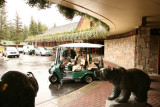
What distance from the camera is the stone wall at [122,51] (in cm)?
936

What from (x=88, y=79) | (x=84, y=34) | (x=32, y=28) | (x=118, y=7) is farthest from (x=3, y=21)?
(x=118, y=7)

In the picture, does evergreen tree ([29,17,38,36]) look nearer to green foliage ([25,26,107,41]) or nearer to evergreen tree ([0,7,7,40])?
evergreen tree ([0,7,7,40])

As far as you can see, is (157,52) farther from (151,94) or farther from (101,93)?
(101,93)

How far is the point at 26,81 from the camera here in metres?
1.66

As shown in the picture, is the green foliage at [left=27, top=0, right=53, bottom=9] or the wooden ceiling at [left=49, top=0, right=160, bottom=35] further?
the green foliage at [left=27, top=0, right=53, bottom=9]

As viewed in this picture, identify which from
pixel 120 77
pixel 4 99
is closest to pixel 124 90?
pixel 120 77

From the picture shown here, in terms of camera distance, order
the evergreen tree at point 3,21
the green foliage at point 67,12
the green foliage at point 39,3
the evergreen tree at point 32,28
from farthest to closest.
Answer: the evergreen tree at point 32,28
the evergreen tree at point 3,21
the green foliage at point 67,12
the green foliage at point 39,3

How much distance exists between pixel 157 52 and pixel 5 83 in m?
8.93

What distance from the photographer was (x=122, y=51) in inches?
456

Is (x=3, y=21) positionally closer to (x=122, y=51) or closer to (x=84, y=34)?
(x=84, y=34)

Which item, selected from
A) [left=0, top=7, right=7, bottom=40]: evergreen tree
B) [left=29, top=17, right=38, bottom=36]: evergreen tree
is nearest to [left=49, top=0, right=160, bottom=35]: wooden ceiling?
[left=0, top=7, right=7, bottom=40]: evergreen tree

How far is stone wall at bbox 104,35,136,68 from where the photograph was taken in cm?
936

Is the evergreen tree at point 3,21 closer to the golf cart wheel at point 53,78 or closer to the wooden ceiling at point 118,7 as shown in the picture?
the golf cart wheel at point 53,78

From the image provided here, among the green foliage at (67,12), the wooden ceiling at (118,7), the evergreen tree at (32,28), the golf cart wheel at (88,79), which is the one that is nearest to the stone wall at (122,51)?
the golf cart wheel at (88,79)
